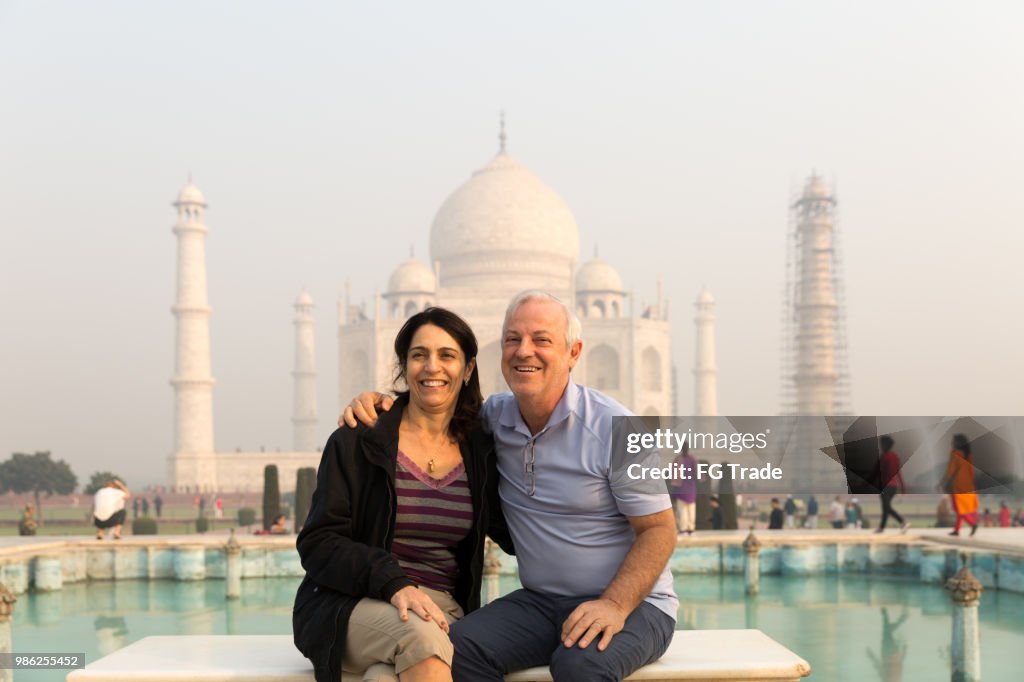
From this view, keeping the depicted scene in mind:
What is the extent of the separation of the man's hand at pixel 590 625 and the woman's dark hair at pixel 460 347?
0.50 m

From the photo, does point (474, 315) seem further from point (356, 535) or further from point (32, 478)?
point (356, 535)

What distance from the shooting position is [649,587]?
8.11ft

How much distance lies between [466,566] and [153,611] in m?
6.36

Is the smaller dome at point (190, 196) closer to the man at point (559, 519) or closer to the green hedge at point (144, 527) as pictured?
the green hedge at point (144, 527)

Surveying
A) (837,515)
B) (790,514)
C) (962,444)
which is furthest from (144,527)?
(962,444)

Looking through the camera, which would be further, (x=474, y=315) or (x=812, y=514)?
(x=474, y=315)

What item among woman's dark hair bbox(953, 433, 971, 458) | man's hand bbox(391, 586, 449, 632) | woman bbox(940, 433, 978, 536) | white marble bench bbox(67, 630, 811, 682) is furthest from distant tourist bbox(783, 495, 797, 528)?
man's hand bbox(391, 586, 449, 632)

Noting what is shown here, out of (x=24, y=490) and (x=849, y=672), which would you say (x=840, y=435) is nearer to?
(x=849, y=672)

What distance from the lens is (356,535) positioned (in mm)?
2514

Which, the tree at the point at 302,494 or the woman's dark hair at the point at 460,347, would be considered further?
the tree at the point at 302,494

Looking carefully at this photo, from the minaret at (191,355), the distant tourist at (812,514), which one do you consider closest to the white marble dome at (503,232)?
the minaret at (191,355)

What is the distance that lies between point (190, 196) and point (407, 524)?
30.4 metres

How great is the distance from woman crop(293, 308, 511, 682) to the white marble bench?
0.50 ft

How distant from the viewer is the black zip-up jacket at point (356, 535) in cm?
238
